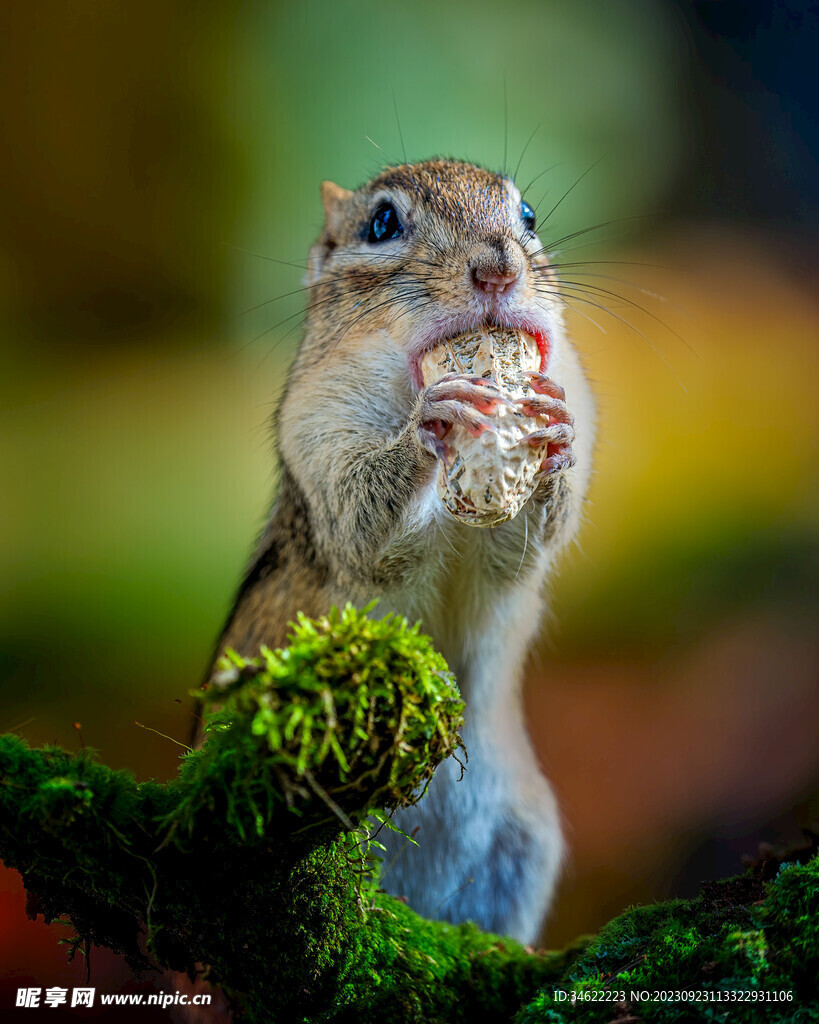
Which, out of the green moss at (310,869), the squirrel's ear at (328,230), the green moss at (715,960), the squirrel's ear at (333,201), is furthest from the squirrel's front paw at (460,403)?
the squirrel's ear at (333,201)

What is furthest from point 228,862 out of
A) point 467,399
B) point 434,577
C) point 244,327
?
point 244,327

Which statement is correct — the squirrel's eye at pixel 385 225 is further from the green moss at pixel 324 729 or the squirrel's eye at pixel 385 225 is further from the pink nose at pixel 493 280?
the green moss at pixel 324 729

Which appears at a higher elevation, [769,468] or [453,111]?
[453,111]

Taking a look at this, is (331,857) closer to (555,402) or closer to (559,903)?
(555,402)

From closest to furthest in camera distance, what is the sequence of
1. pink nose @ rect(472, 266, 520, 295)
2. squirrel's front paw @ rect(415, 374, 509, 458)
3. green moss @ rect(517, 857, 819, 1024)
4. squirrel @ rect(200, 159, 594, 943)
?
green moss @ rect(517, 857, 819, 1024) < squirrel's front paw @ rect(415, 374, 509, 458) < pink nose @ rect(472, 266, 520, 295) < squirrel @ rect(200, 159, 594, 943)

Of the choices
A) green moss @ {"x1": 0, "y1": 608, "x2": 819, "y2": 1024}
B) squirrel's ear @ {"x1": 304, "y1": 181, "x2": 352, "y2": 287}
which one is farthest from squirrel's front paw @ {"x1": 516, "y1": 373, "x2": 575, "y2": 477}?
squirrel's ear @ {"x1": 304, "y1": 181, "x2": 352, "y2": 287}

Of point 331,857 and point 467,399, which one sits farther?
point 467,399

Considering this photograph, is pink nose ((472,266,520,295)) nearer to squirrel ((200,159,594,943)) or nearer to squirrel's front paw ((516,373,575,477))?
squirrel ((200,159,594,943))

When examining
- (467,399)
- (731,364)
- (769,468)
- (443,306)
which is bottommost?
(467,399)
